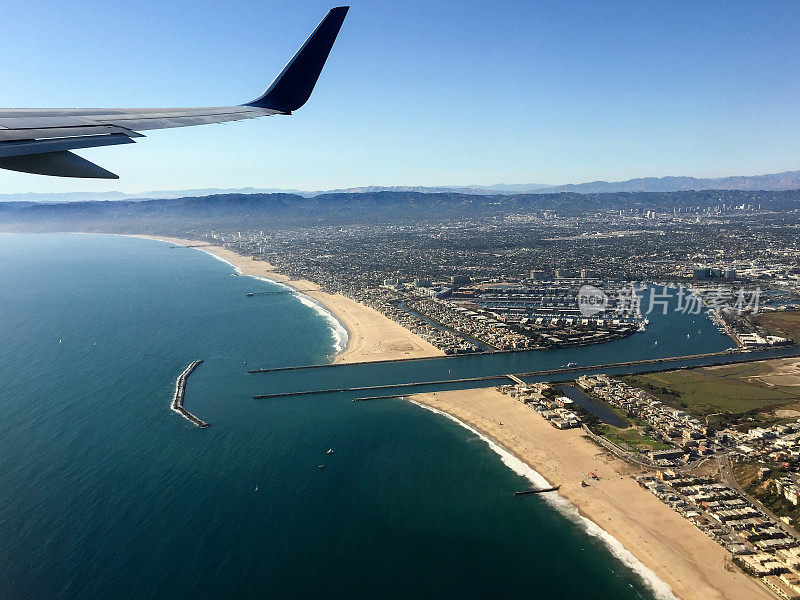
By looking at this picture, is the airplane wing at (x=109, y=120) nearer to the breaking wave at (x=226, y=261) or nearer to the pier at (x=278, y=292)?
the pier at (x=278, y=292)

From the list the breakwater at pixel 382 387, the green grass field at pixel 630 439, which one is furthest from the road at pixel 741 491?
the breakwater at pixel 382 387

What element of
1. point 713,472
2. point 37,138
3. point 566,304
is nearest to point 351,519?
point 713,472

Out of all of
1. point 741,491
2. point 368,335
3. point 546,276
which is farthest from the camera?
point 546,276

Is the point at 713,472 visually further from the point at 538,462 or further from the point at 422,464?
the point at 422,464

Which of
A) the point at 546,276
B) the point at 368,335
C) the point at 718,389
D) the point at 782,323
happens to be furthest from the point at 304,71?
the point at 546,276

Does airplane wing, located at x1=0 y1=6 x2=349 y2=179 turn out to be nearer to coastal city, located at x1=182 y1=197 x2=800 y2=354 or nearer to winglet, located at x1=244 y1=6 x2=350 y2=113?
winglet, located at x1=244 y1=6 x2=350 y2=113

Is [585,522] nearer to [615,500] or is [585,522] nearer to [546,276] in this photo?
[615,500]

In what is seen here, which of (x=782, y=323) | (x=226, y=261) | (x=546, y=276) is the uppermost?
(x=546, y=276)
